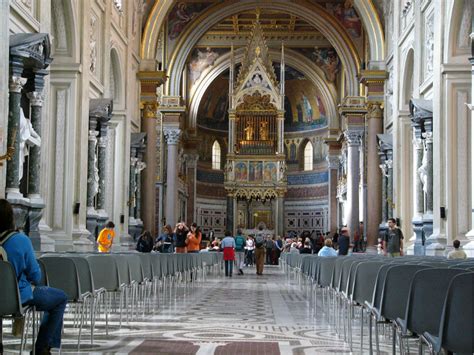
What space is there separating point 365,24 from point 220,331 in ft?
75.6

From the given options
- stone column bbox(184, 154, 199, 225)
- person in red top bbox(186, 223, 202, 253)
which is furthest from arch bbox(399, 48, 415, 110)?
stone column bbox(184, 154, 199, 225)

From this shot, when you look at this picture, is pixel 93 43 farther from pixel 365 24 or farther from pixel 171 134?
pixel 171 134

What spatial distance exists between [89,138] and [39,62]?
6.30m

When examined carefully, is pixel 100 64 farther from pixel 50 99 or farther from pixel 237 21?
pixel 237 21

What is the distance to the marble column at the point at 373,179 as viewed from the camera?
30312mm

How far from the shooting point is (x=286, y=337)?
30.4 feet

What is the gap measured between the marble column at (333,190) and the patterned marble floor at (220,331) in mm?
31320

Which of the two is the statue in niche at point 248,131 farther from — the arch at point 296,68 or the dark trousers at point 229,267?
the dark trousers at point 229,267

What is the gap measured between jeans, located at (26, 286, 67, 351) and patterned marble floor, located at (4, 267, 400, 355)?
38.3 inches

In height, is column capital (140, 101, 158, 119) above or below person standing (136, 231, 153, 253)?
above

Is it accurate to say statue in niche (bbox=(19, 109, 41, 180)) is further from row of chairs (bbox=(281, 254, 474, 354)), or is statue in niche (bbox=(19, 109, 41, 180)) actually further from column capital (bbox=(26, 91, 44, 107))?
row of chairs (bbox=(281, 254, 474, 354))

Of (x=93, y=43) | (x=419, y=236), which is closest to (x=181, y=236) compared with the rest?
(x=93, y=43)

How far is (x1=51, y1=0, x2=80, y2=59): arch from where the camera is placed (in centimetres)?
1950

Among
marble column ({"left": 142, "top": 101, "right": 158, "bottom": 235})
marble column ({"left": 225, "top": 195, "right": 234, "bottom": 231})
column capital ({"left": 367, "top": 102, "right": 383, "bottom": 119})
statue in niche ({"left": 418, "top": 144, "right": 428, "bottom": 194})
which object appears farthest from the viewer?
marble column ({"left": 225, "top": 195, "right": 234, "bottom": 231})
